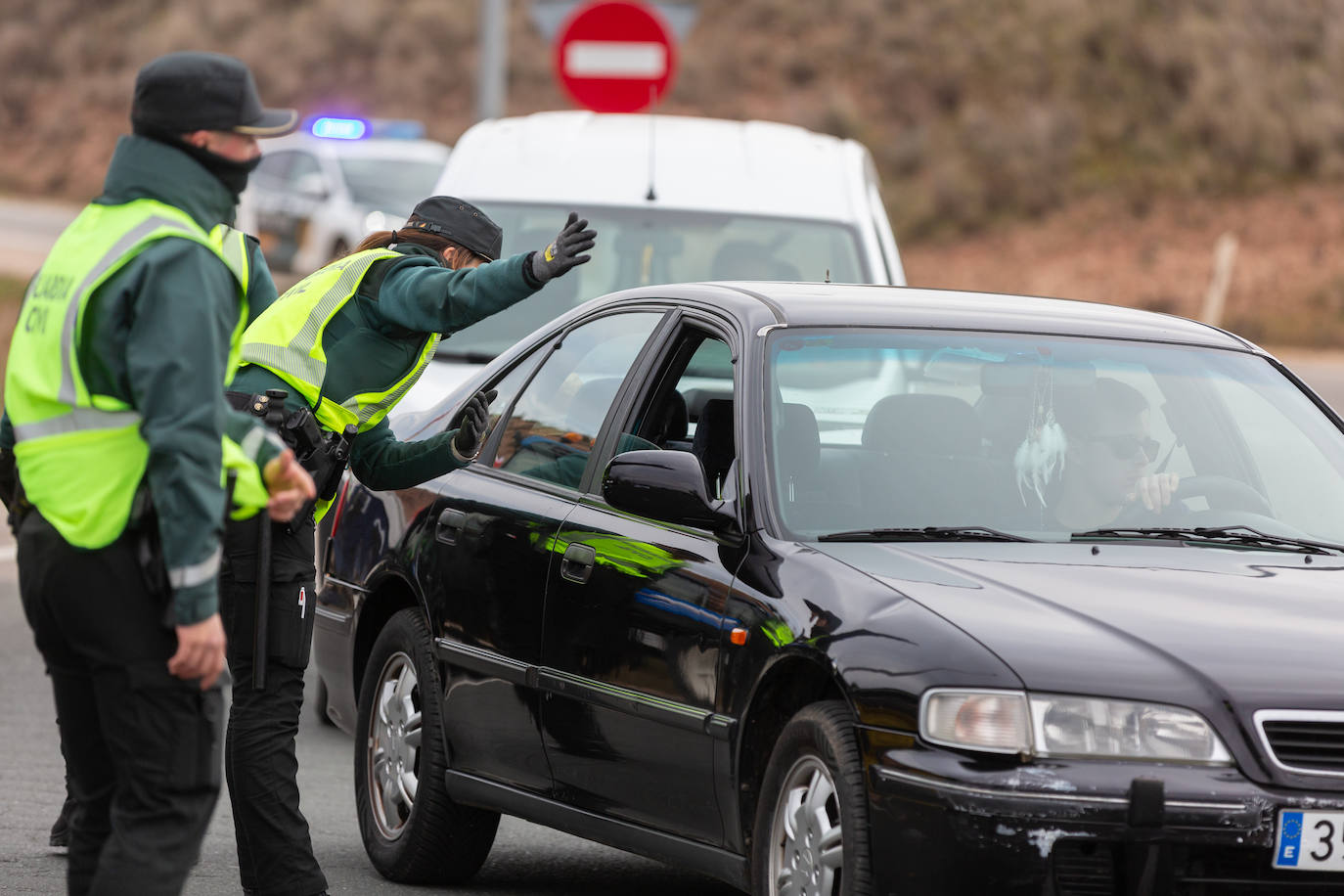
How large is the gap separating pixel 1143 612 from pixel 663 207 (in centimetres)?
602

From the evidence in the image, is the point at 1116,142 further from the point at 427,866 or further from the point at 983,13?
the point at 427,866

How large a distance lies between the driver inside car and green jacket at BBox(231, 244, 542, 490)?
4.44 feet

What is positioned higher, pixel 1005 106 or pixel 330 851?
pixel 1005 106

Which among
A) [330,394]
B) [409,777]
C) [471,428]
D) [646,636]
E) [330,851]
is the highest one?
[330,394]

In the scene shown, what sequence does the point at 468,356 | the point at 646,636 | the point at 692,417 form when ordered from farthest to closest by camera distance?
the point at 468,356 → the point at 692,417 → the point at 646,636

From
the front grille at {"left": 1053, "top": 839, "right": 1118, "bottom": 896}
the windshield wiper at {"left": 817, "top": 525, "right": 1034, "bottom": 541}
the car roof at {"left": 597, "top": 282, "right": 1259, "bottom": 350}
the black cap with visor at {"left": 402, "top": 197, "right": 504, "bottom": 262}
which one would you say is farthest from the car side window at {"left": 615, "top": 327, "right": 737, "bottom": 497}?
the front grille at {"left": 1053, "top": 839, "right": 1118, "bottom": 896}

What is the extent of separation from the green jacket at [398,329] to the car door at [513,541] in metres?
0.22

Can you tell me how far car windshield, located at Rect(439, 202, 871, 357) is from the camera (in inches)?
401

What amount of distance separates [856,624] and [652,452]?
88 centimetres

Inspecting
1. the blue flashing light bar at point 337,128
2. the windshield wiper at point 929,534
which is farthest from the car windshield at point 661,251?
the blue flashing light bar at point 337,128

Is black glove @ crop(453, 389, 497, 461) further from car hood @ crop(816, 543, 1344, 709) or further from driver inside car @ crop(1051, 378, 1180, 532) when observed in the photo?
driver inside car @ crop(1051, 378, 1180, 532)

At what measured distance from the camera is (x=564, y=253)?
5.87m

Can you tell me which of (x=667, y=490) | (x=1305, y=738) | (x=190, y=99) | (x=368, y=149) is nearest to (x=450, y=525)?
(x=667, y=490)

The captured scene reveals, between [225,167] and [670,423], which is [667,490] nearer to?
[670,423]
